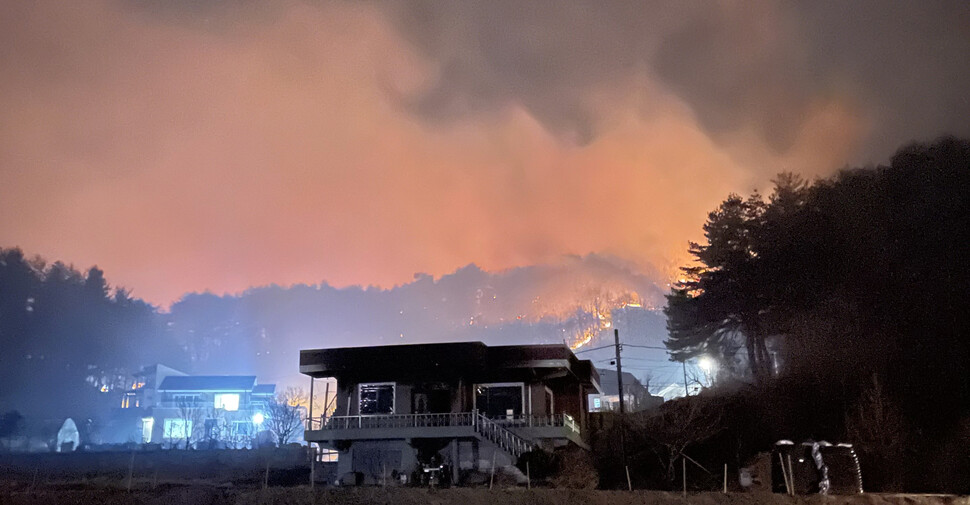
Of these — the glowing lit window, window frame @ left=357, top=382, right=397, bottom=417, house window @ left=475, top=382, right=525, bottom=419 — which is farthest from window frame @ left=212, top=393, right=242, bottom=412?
house window @ left=475, top=382, right=525, bottom=419

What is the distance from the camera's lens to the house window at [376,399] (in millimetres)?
37094

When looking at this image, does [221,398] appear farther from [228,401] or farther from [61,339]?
[61,339]

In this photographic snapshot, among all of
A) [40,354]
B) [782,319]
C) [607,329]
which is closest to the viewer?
[782,319]

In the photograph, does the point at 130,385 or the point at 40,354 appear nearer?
the point at 40,354

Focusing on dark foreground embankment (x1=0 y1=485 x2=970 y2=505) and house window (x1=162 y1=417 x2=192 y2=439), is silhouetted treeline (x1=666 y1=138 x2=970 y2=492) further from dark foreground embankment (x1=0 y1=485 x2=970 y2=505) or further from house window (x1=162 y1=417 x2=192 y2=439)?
house window (x1=162 y1=417 x2=192 y2=439)

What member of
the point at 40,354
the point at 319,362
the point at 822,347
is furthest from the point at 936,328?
the point at 40,354

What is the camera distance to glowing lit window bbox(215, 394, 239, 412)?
78.4 meters

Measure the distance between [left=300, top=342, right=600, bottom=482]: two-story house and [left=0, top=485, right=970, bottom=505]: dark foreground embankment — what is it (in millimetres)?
7190

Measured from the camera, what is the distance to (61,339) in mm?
84875

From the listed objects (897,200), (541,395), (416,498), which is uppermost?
(897,200)

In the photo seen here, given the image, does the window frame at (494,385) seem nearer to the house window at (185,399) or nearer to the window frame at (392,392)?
the window frame at (392,392)

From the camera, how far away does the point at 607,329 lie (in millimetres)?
158375

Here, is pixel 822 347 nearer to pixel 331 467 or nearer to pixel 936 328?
pixel 936 328

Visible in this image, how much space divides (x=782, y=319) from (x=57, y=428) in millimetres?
63162
